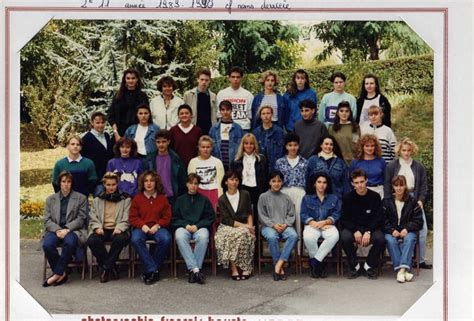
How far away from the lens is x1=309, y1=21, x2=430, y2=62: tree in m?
19.5

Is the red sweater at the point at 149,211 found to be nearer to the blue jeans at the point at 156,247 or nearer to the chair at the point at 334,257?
the blue jeans at the point at 156,247

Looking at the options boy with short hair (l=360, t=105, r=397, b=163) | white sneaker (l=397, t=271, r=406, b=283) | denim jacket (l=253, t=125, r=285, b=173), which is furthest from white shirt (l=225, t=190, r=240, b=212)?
white sneaker (l=397, t=271, r=406, b=283)

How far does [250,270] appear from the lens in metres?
19.6

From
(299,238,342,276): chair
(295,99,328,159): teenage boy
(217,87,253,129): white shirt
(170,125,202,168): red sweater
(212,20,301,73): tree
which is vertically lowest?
(299,238,342,276): chair

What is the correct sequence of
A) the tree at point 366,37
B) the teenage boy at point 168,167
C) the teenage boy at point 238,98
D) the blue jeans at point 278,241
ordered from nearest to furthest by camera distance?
1. the tree at point 366,37
2. the blue jeans at point 278,241
3. the teenage boy at point 168,167
4. the teenage boy at point 238,98

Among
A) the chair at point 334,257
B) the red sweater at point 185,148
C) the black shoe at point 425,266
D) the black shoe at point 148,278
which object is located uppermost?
the red sweater at point 185,148

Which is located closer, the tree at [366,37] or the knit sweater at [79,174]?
the tree at [366,37]

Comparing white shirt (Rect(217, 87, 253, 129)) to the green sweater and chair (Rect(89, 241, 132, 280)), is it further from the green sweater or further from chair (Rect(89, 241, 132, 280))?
chair (Rect(89, 241, 132, 280))

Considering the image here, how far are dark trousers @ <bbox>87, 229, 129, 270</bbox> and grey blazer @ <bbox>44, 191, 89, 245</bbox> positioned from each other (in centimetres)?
11

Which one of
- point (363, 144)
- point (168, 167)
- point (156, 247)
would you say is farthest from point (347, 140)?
point (156, 247)

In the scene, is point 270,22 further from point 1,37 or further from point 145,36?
point 1,37

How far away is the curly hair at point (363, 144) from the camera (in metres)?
19.7

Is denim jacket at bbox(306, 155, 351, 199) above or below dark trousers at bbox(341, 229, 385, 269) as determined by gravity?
above

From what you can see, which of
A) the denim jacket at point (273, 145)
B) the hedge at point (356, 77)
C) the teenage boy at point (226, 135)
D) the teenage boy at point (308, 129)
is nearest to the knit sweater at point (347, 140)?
the teenage boy at point (308, 129)
